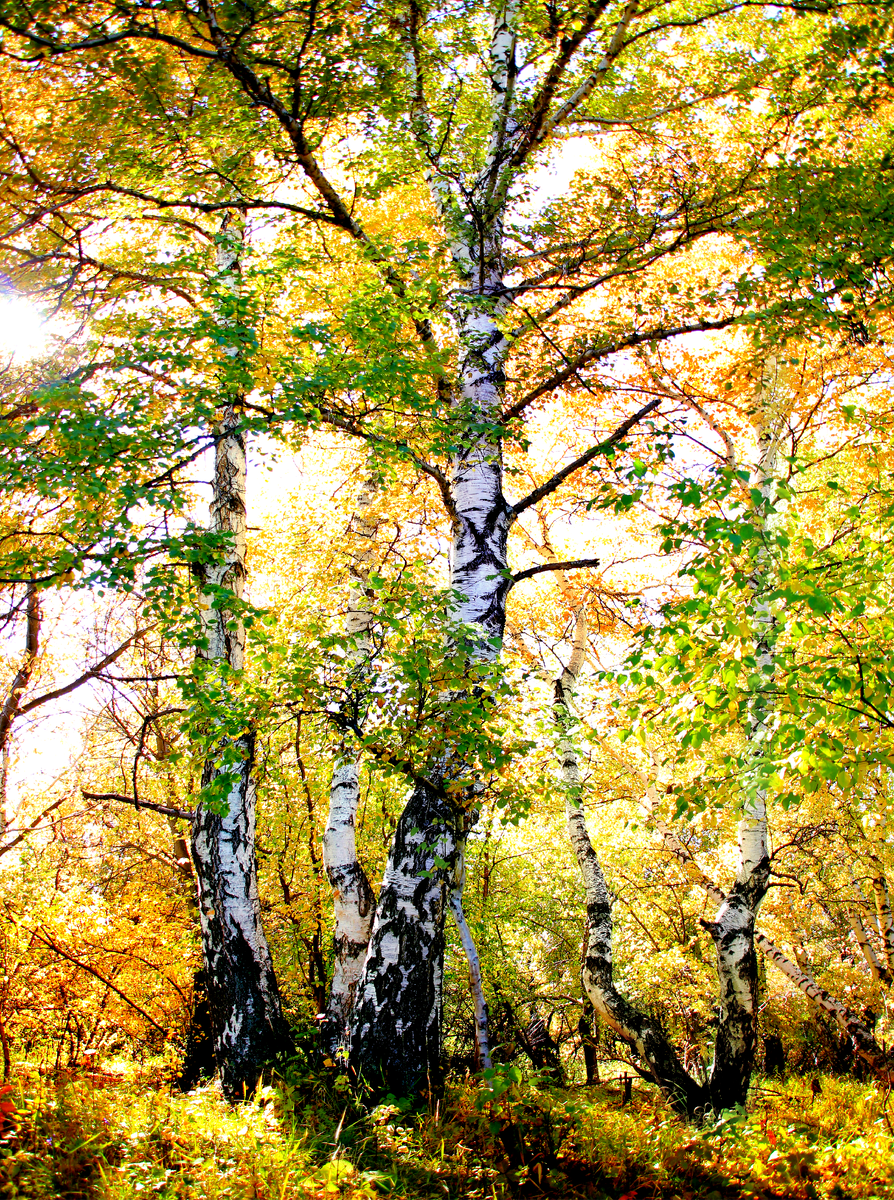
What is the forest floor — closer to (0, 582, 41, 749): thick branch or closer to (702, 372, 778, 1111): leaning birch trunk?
(702, 372, 778, 1111): leaning birch trunk

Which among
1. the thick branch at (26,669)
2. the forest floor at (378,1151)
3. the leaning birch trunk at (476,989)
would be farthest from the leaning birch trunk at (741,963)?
the thick branch at (26,669)

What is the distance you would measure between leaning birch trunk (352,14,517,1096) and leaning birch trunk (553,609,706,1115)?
1.39m

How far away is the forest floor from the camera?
356 cm

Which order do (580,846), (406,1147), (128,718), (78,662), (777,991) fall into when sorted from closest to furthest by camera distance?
1. (406,1147)
2. (580,846)
3. (78,662)
4. (128,718)
5. (777,991)

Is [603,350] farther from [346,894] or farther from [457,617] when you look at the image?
[346,894]

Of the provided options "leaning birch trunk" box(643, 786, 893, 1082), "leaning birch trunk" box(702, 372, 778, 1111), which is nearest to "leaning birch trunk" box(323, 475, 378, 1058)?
"leaning birch trunk" box(702, 372, 778, 1111)

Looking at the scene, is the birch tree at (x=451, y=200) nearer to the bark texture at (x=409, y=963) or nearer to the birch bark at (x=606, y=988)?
the bark texture at (x=409, y=963)

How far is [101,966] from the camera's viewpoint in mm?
8227

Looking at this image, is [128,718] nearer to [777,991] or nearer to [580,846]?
[580,846]

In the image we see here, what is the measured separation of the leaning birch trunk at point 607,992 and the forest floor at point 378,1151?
7.28 feet

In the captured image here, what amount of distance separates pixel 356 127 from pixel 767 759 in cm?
789

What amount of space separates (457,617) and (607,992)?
4.90 m

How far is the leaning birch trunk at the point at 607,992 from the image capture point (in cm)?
734

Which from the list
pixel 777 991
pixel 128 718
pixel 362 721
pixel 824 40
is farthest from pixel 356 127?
pixel 777 991
